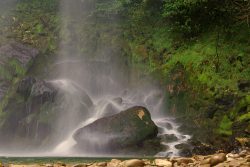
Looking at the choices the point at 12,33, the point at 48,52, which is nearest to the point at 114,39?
the point at 48,52

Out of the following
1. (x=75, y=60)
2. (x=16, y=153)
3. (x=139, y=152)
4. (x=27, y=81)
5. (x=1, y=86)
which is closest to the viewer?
(x=139, y=152)

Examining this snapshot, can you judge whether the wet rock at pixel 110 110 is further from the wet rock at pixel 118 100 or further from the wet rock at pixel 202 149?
the wet rock at pixel 202 149

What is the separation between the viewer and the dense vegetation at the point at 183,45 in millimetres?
16031

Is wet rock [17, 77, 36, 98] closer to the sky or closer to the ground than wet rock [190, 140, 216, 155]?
closer to the sky

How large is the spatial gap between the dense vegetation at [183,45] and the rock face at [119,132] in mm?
2014

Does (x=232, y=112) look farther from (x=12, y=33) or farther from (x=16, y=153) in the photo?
(x=12, y=33)

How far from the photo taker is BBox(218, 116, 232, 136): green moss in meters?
14.6

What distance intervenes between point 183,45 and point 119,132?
295 inches

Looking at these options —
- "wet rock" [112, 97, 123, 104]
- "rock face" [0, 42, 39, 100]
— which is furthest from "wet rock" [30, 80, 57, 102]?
"wet rock" [112, 97, 123, 104]

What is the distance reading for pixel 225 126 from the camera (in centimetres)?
1504

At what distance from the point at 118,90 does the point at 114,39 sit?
4.11m

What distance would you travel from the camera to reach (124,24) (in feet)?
81.8

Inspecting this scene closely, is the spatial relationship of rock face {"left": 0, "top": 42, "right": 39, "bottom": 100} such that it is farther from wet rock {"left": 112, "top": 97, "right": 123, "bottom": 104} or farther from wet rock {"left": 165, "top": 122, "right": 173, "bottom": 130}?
wet rock {"left": 165, "top": 122, "right": 173, "bottom": 130}

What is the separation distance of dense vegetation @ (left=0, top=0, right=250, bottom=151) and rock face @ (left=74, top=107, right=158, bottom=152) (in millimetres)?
2014
